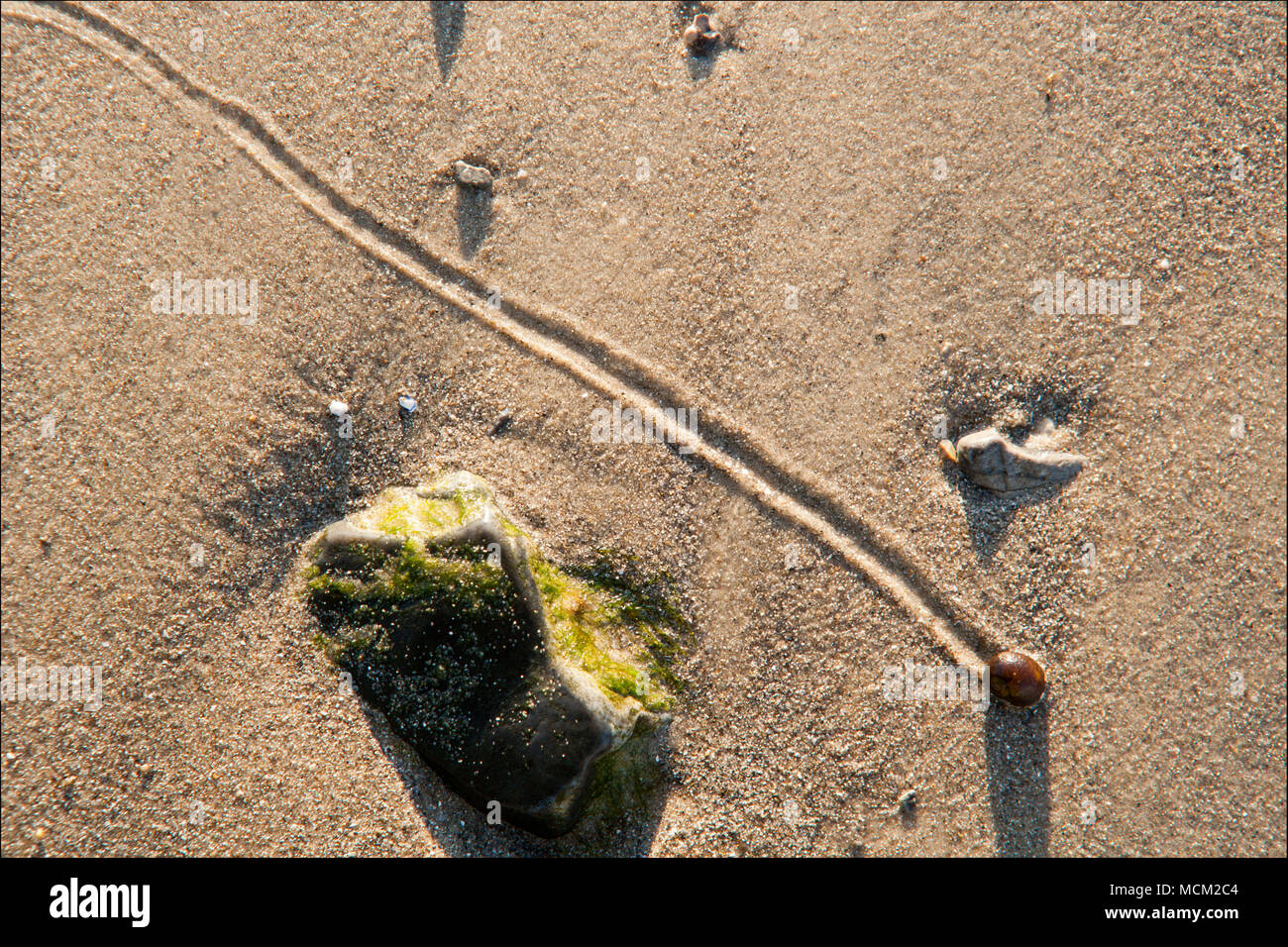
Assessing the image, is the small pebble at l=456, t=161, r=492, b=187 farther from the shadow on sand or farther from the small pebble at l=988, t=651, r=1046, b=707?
the shadow on sand

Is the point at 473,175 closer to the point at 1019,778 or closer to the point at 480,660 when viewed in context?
the point at 480,660

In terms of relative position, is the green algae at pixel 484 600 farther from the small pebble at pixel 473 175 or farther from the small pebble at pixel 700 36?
the small pebble at pixel 700 36

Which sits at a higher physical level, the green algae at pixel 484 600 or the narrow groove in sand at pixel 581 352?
the narrow groove in sand at pixel 581 352

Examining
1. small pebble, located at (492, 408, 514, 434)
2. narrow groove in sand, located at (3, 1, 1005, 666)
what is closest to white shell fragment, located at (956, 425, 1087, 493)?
narrow groove in sand, located at (3, 1, 1005, 666)

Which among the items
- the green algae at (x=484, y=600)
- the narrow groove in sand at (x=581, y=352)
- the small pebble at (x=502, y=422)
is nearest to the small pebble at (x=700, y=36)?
the narrow groove in sand at (x=581, y=352)

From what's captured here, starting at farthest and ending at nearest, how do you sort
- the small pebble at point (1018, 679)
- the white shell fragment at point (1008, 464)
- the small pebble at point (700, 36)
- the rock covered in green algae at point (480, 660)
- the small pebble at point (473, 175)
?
the small pebble at point (700, 36) < the small pebble at point (473, 175) < the white shell fragment at point (1008, 464) < the small pebble at point (1018, 679) < the rock covered in green algae at point (480, 660)

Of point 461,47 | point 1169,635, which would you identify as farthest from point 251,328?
point 1169,635

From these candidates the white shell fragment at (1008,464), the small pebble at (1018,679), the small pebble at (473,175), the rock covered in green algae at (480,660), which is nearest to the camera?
the rock covered in green algae at (480,660)

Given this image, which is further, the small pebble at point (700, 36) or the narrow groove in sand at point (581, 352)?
the small pebble at point (700, 36)
